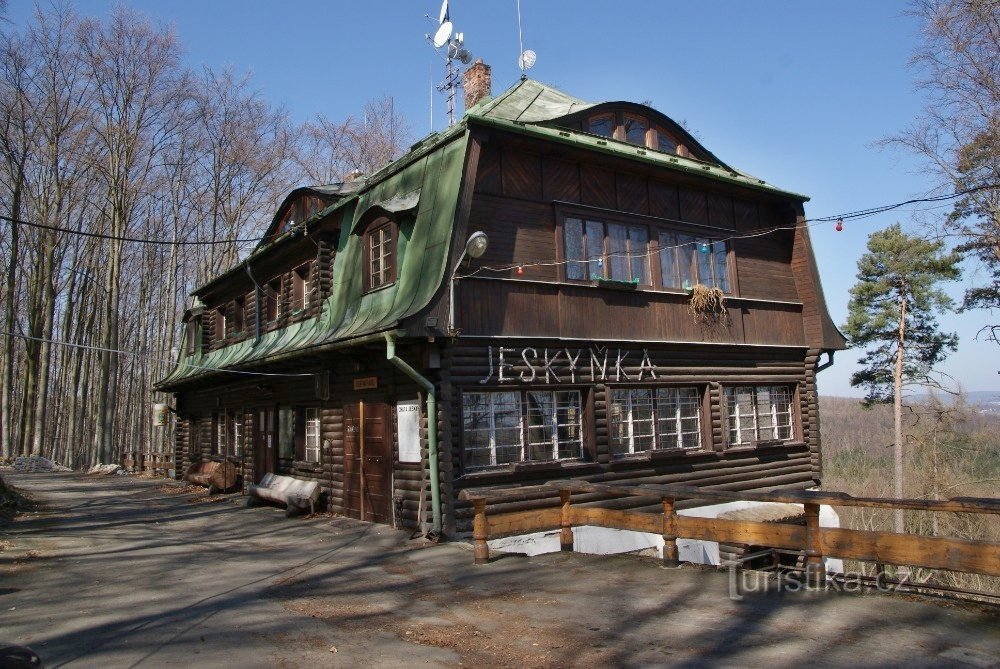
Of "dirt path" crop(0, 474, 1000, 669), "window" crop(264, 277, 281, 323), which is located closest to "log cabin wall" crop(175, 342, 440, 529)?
"dirt path" crop(0, 474, 1000, 669)

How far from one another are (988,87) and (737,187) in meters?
8.74

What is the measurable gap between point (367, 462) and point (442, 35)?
10.5 meters

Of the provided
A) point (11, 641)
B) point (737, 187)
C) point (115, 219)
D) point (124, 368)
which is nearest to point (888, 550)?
point (11, 641)

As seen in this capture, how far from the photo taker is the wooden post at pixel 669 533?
8.48 meters

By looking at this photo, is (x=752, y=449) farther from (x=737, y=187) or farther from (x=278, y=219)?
(x=278, y=219)

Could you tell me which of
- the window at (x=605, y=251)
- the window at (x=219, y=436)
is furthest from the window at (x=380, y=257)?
the window at (x=219, y=436)

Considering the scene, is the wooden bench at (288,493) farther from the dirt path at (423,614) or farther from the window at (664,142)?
the window at (664,142)

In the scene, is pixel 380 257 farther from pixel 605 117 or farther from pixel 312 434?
pixel 605 117

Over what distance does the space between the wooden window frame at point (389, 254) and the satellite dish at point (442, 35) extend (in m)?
6.15

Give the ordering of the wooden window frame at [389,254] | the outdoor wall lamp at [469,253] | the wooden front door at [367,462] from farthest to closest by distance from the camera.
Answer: the wooden window frame at [389,254], the wooden front door at [367,462], the outdoor wall lamp at [469,253]

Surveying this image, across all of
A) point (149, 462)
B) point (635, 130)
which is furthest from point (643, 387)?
point (149, 462)

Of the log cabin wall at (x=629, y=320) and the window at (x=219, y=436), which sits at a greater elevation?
the log cabin wall at (x=629, y=320)

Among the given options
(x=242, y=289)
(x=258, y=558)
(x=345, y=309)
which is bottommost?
(x=258, y=558)

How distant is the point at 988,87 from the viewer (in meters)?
19.0
